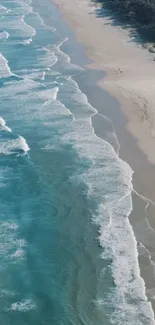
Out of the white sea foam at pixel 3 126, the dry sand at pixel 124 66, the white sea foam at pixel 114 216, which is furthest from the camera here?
the white sea foam at pixel 3 126

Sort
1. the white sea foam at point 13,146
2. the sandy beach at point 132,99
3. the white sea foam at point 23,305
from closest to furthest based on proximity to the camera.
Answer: the white sea foam at point 23,305 → the sandy beach at point 132,99 → the white sea foam at point 13,146

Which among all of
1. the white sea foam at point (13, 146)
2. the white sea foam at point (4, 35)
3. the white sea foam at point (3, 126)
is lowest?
the white sea foam at point (13, 146)

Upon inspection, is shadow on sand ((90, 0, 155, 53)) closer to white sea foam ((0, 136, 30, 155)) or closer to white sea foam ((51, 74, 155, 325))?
white sea foam ((51, 74, 155, 325))

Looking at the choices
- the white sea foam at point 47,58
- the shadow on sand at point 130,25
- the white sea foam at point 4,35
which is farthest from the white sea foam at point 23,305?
the white sea foam at point 4,35

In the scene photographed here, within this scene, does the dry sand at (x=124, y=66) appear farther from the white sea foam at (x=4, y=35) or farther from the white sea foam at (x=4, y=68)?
the white sea foam at (x=4, y=35)

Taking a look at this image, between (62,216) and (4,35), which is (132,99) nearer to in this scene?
(62,216)

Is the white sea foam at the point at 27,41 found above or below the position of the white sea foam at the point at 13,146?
above

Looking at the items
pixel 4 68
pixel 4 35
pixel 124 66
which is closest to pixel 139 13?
pixel 4 35
